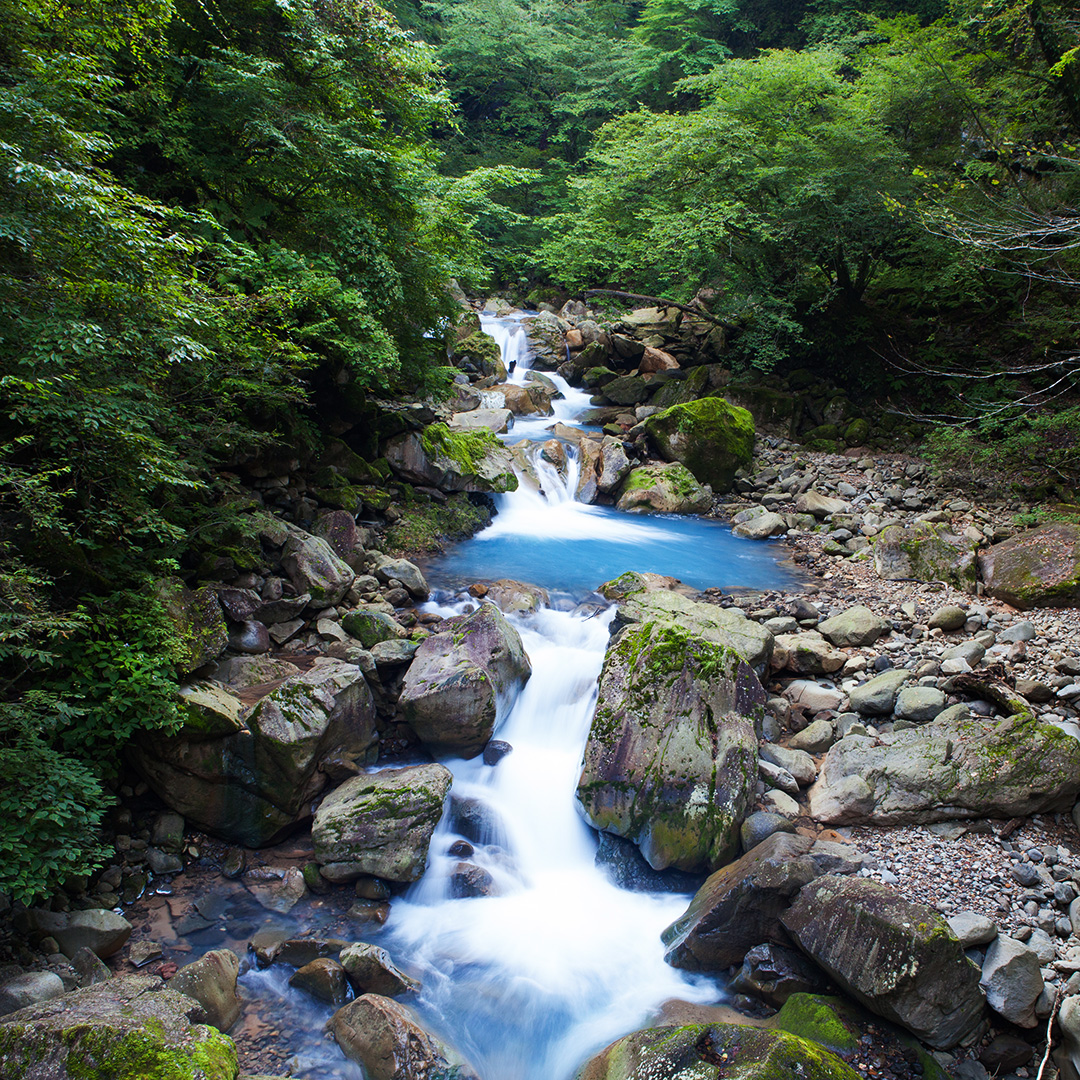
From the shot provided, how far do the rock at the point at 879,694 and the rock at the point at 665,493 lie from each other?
301 inches

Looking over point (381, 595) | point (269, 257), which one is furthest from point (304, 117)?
point (381, 595)

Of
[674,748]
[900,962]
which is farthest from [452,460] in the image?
[900,962]

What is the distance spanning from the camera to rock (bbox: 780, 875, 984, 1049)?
149 inches

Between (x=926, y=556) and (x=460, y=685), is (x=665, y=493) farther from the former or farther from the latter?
(x=460, y=685)

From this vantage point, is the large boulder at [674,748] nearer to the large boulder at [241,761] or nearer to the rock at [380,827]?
the rock at [380,827]

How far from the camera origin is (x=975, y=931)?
160 inches

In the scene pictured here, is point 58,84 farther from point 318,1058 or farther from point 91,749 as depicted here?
point 318,1058

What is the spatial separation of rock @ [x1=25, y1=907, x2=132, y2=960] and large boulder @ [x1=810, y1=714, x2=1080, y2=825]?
218 inches

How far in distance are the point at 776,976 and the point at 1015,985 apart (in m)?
1.39

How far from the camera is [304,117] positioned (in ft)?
25.2

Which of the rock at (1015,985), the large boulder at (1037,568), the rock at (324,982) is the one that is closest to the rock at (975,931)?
the rock at (1015,985)

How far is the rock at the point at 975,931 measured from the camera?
4051 mm

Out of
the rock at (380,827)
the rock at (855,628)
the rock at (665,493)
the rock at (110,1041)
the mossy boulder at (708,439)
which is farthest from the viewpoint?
the mossy boulder at (708,439)

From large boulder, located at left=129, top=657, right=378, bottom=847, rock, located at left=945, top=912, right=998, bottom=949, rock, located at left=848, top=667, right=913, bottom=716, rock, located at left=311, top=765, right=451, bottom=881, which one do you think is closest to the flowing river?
rock, located at left=311, top=765, right=451, bottom=881
